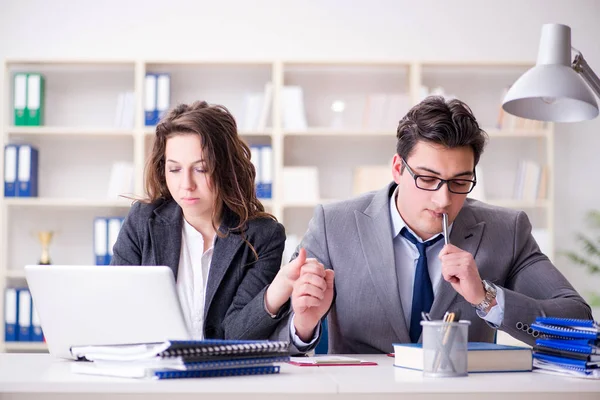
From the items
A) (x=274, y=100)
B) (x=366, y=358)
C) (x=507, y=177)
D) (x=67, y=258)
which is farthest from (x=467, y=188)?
(x=67, y=258)

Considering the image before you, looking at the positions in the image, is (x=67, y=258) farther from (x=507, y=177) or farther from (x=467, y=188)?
(x=467, y=188)

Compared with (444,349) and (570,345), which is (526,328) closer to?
(570,345)

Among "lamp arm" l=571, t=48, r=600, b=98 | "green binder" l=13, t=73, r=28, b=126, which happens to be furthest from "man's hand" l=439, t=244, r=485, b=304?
"green binder" l=13, t=73, r=28, b=126

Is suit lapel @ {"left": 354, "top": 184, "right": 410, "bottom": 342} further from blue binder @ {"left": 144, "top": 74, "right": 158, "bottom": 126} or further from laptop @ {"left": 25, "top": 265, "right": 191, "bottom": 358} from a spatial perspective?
blue binder @ {"left": 144, "top": 74, "right": 158, "bottom": 126}

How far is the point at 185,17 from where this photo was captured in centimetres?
453

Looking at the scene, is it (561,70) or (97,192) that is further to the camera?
(97,192)

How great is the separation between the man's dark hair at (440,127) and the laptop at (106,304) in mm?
795

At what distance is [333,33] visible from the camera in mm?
4562

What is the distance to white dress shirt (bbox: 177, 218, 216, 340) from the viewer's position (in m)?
2.05

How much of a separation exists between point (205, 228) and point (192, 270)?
12 centimetres

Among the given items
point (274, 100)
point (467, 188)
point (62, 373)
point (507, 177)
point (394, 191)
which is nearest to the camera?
point (62, 373)

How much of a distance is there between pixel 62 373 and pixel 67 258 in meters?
3.26

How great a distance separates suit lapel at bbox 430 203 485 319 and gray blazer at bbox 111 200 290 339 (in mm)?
435

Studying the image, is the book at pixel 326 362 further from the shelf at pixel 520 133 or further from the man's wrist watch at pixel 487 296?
the shelf at pixel 520 133
